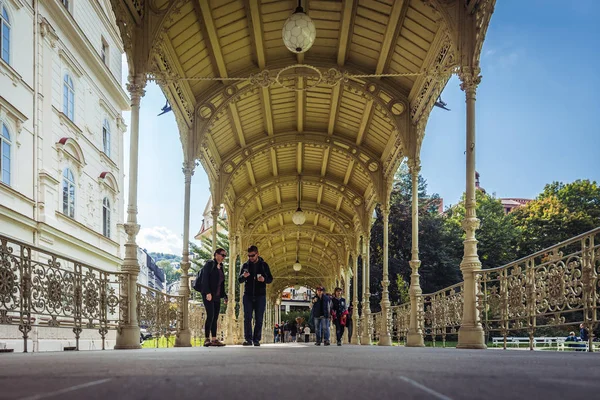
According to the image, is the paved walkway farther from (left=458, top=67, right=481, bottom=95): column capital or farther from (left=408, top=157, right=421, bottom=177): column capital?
(left=408, top=157, right=421, bottom=177): column capital

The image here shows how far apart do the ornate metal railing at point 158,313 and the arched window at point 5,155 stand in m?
8.18

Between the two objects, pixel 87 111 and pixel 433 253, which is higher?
pixel 87 111

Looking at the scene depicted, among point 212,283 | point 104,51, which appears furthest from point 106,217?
point 212,283

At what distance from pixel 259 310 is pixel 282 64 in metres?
5.91

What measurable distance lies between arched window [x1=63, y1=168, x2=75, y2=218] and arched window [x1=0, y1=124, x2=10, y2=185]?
5154mm

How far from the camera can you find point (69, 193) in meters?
24.5

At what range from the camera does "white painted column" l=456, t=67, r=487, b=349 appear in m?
9.28

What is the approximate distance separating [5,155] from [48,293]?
12313 millimetres

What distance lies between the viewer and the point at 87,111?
2662cm

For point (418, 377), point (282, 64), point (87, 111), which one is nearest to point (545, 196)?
point (87, 111)

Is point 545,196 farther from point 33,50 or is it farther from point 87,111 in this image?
point 33,50

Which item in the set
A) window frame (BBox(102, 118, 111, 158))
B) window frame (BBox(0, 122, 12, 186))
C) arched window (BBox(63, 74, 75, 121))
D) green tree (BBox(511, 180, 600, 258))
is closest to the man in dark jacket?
window frame (BBox(0, 122, 12, 186))

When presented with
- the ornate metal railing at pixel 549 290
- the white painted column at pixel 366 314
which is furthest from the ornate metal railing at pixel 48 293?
the white painted column at pixel 366 314

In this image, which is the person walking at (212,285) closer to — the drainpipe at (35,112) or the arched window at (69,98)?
the drainpipe at (35,112)
